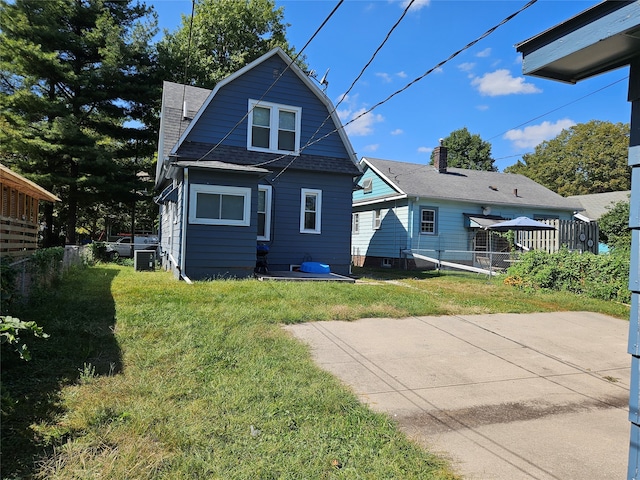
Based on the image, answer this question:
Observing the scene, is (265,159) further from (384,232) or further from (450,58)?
(384,232)

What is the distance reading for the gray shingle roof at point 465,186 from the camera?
19.6 metres

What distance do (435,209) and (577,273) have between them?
29.2 ft

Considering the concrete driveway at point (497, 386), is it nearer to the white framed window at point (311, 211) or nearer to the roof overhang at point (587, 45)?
the roof overhang at point (587, 45)

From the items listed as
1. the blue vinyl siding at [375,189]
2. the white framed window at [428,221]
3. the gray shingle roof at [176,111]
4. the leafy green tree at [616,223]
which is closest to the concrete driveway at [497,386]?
the gray shingle roof at [176,111]

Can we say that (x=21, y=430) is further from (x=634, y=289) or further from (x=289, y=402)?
(x=634, y=289)

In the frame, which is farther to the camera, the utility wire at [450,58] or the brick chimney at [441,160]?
the brick chimney at [441,160]

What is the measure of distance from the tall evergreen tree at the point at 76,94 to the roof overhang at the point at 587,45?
2091 centimetres

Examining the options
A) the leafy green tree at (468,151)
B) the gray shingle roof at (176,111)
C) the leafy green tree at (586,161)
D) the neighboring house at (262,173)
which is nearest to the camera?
the neighboring house at (262,173)

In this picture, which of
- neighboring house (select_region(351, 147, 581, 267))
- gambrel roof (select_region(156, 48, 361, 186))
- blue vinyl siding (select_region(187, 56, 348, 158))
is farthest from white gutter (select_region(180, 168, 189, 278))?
neighboring house (select_region(351, 147, 581, 267))

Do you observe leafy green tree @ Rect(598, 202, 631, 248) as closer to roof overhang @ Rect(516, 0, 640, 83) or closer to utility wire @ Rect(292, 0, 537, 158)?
utility wire @ Rect(292, 0, 537, 158)

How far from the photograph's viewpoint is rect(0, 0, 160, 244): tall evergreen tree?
18.8 metres

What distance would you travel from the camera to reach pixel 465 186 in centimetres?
2138

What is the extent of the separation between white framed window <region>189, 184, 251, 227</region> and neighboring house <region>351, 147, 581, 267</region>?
7.70 metres

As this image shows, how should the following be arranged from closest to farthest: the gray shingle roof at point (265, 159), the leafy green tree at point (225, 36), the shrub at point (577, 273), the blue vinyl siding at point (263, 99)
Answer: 1. the shrub at point (577, 273)
2. the gray shingle roof at point (265, 159)
3. the blue vinyl siding at point (263, 99)
4. the leafy green tree at point (225, 36)
